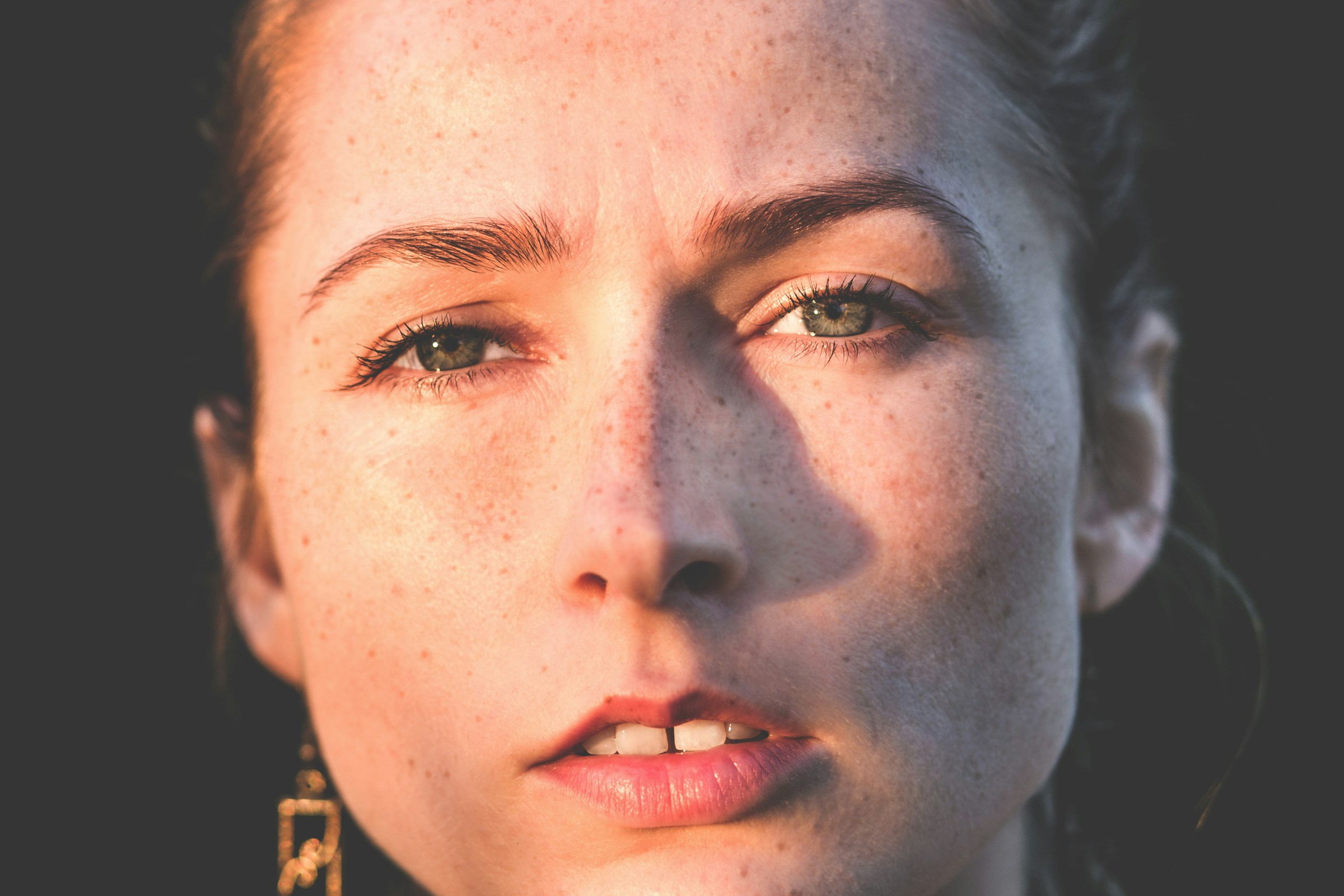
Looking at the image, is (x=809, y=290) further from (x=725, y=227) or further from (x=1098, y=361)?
(x=1098, y=361)

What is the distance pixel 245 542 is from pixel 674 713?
2.66 feet

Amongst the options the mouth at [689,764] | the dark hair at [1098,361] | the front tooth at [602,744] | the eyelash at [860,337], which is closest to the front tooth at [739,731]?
the mouth at [689,764]

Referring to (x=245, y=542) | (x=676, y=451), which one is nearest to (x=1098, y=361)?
(x=676, y=451)

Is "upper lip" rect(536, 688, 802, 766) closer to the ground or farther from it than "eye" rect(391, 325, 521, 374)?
closer to the ground

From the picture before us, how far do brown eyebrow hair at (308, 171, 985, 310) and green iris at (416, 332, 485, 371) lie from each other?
0.10 m

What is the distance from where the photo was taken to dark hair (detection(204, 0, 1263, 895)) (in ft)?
4.94

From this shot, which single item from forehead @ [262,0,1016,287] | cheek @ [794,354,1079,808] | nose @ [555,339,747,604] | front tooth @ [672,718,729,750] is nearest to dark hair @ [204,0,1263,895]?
forehead @ [262,0,1016,287]

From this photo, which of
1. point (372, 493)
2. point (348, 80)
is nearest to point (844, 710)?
point (372, 493)

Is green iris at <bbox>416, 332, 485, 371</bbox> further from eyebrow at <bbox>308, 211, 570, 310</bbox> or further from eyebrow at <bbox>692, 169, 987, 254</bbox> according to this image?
eyebrow at <bbox>692, 169, 987, 254</bbox>

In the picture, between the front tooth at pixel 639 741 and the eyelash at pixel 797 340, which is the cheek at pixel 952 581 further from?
the front tooth at pixel 639 741

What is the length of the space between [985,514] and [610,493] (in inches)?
15.8

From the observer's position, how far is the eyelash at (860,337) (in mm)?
1263

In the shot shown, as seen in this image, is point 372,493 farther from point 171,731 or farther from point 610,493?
point 171,731

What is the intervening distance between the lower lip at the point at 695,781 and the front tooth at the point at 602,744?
0.01 metres
